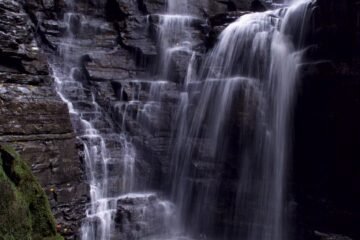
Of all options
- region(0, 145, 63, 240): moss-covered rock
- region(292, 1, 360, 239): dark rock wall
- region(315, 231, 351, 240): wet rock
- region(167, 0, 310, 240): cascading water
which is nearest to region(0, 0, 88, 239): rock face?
region(167, 0, 310, 240): cascading water

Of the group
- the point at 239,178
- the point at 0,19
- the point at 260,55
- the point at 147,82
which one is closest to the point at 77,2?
the point at 147,82

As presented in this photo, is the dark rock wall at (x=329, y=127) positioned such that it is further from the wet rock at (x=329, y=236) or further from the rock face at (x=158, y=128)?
the wet rock at (x=329, y=236)

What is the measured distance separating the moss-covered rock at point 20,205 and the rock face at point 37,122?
14.1 ft

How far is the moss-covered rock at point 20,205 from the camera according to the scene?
5.20 meters

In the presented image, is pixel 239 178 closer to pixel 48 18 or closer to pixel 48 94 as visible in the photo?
pixel 48 94

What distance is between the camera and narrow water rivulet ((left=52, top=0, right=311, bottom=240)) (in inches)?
468

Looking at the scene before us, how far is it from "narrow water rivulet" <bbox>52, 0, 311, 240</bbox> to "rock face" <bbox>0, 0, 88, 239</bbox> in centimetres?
114

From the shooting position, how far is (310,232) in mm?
10883

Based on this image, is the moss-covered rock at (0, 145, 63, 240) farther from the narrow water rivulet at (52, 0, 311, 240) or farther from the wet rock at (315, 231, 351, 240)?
the wet rock at (315, 231, 351, 240)

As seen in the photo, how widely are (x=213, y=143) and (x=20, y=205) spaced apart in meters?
8.45

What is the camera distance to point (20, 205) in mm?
5414

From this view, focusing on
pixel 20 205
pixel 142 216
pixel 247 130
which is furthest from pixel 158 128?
pixel 20 205

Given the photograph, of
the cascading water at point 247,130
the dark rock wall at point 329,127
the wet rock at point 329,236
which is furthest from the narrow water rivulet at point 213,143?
the wet rock at point 329,236

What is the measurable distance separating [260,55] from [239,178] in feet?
13.5
